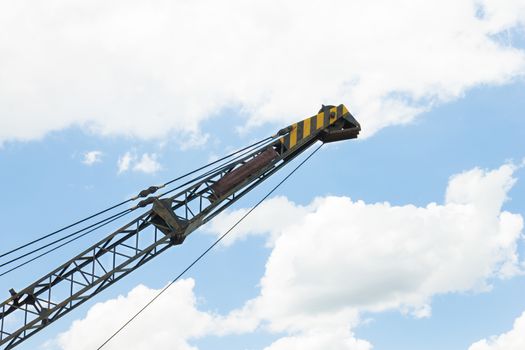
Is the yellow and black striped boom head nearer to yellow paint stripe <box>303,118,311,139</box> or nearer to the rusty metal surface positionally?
yellow paint stripe <box>303,118,311,139</box>

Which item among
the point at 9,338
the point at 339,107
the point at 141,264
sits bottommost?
the point at 9,338

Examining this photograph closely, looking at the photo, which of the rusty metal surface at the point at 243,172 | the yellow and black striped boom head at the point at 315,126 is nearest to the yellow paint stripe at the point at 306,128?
the yellow and black striped boom head at the point at 315,126

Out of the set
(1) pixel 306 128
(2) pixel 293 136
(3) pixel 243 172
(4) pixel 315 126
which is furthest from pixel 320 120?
(3) pixel 243 172

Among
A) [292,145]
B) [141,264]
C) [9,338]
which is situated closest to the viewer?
[9,338]

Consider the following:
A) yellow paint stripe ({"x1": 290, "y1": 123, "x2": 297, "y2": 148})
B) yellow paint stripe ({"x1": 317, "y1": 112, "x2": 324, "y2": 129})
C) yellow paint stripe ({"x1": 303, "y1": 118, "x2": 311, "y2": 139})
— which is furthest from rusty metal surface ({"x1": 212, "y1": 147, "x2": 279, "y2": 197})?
yellow paint stripe ({"x1": 317, "y1": 112, "x2": 324, "y2": 129})

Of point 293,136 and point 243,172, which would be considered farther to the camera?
point 293,136

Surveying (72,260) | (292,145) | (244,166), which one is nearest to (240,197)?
(244,166)

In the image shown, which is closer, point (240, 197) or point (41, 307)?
point (41, 307)

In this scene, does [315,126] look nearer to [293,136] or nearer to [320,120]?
[320,120]

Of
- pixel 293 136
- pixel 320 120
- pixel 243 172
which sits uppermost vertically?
pixel 320 120

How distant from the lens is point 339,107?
22.8m

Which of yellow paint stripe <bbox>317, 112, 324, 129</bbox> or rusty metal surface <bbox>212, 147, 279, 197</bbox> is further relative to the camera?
yellow paint stripe <bbox>317, 112, 324, 129</bbox>

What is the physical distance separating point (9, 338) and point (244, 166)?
8.99 meters

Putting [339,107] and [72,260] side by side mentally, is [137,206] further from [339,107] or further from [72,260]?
[339,107]
